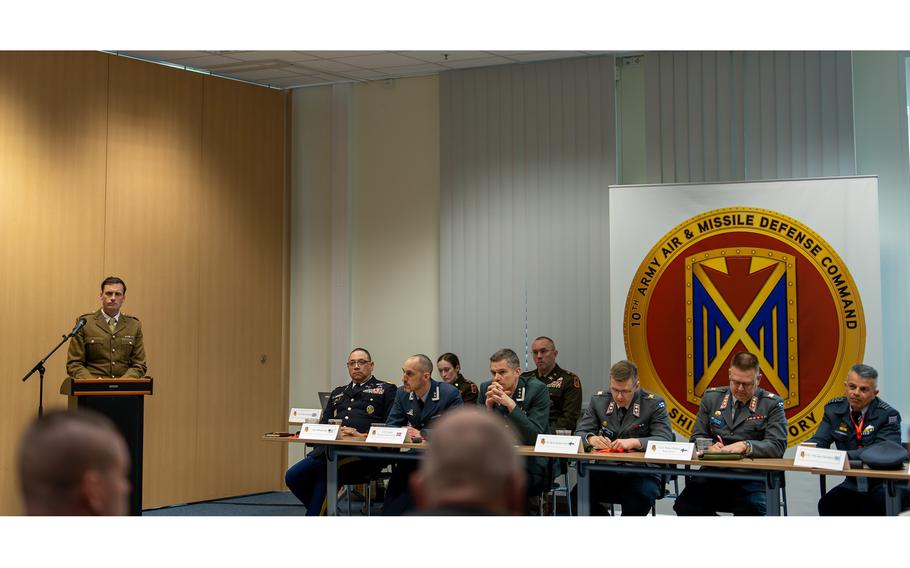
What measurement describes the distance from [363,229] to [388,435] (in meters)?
3.55

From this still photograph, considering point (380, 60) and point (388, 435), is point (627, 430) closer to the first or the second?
point (388, 435)

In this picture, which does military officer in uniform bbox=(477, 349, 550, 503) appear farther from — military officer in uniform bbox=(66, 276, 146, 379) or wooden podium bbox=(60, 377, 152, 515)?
military officer in uniform bbox=(66, 276, 146, 379)

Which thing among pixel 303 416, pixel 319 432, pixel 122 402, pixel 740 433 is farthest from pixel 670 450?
pixel 122 402

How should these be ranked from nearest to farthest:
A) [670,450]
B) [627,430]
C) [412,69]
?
[670,450] < [627,430] < [412,69]

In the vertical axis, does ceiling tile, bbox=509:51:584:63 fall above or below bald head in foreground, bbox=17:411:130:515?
above

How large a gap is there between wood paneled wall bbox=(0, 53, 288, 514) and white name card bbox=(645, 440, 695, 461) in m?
4.51

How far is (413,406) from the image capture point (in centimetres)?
677

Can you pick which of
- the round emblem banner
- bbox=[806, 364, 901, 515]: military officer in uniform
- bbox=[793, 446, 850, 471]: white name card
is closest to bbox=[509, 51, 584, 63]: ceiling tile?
the round emblem banner

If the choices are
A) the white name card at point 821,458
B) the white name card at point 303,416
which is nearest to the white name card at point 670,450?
the white name card at point 821,458

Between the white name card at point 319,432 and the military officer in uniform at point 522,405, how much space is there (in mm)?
994

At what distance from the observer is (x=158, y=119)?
8.48 metres

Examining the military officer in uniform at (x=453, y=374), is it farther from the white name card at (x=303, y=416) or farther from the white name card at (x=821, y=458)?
the white name card at (x=821, y=458)

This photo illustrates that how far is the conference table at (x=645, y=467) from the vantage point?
4.88 m

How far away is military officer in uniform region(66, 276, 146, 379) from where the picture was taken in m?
7.10
